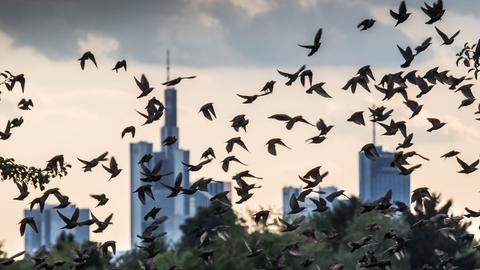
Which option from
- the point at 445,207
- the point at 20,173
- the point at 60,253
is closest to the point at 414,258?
the point at 445,207

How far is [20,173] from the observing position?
1633 inches

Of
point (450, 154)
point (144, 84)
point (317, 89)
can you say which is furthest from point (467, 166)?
point (144, 84)

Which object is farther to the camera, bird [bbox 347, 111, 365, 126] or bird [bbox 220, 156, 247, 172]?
bird [bbox 347, 111, 365, 126]

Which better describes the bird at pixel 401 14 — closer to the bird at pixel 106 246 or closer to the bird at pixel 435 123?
the bird at pixel 435 123

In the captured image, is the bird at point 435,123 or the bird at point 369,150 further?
the bird at point 435,123

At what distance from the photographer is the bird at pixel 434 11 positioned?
33.2m

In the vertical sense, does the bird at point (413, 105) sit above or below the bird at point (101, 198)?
above

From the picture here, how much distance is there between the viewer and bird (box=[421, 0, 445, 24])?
3322 cm

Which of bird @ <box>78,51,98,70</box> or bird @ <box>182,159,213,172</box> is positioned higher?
bird @ <box>78,51,98,70</box>

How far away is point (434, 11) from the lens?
3331 cm

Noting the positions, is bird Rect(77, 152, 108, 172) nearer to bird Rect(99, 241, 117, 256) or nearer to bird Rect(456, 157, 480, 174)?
bird Rect(99, 241, 117, 256)

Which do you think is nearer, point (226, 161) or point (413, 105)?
point (226, 161)

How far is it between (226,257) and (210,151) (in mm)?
64588

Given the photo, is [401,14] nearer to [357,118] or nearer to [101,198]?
[357,118]
